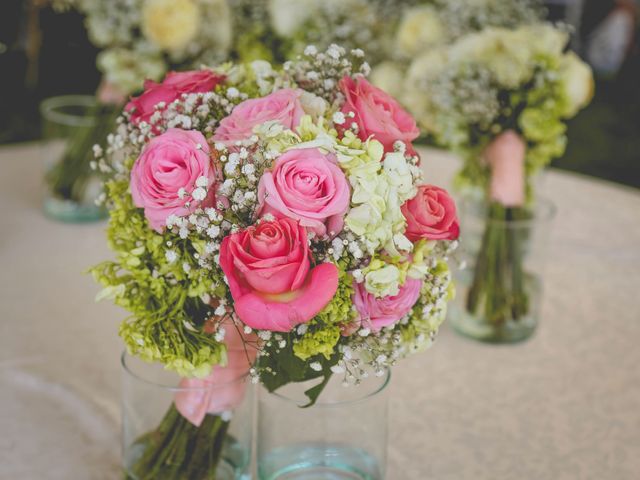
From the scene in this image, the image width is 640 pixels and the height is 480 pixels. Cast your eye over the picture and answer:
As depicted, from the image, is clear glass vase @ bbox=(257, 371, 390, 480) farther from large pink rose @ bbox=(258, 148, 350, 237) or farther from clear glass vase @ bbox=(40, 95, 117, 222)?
clear glass vase @ bbox=(40, 95, 117, 222)

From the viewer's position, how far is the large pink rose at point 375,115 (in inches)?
32.4

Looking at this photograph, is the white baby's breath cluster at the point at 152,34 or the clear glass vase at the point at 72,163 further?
the clear glass vase at the point at 72,163

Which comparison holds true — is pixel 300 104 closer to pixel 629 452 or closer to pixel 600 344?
pixel 629 452

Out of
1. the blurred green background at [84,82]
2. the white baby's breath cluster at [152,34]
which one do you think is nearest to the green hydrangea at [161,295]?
the white baby's breath cluster at [152,34]

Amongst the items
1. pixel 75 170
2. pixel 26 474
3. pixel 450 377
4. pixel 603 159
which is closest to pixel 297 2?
pixel 75 170

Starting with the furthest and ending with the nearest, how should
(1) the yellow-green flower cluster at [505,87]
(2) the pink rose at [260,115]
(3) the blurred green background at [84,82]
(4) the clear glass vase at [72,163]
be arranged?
(3) the blurred green background at [84,82]
(4) the clear glass vase at [72,163]
(1) the yellow-green flower cluster at [505,87]
(2) the pink rose at [260,115]

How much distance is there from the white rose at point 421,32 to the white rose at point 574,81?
0.31m

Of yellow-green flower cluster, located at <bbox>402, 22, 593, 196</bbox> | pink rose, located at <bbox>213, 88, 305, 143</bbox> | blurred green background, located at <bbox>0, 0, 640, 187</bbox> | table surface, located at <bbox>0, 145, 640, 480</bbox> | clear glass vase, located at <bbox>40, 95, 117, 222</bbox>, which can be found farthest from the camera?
blurred green background, located at <bbox>0, 0, 640, 187</bbox>

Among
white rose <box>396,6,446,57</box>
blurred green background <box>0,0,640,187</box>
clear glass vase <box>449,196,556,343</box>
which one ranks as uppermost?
white rose <box>396,6,446,57</box>

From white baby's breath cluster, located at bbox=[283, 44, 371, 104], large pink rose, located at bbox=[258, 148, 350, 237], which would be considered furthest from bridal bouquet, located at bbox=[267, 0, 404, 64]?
large pink rose, located at bbox=[258, 148, 350, 237]

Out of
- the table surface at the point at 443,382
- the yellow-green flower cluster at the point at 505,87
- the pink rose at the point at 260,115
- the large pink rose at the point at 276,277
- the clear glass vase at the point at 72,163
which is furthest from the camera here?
the clear glass vase at the point at 72,163

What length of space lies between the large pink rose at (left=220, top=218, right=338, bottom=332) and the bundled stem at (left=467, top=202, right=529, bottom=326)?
79 centimetres

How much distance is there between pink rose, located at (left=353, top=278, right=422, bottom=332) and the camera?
78 cm

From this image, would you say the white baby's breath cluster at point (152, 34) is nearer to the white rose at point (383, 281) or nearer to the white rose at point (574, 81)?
the white rose at point (574, 81)
